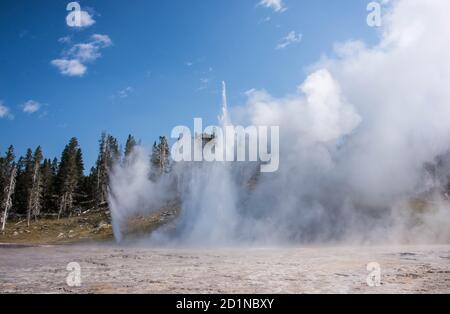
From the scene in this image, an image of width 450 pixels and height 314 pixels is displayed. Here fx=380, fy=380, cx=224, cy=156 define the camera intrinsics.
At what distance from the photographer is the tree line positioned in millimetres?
93938

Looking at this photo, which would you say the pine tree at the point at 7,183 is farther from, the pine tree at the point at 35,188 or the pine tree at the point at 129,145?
the pine tree at the point at 129,145

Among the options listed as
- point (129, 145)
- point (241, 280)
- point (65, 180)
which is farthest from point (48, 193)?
point (241, 280)

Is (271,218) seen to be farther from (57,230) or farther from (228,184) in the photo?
(57,230)

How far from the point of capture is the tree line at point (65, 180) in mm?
93938

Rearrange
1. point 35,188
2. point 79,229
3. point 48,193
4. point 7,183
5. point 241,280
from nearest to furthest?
1. point 241,280
2. point 79,229
3. point 7,183
4. point 35,188
5. point 48,193

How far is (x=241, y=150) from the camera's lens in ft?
241

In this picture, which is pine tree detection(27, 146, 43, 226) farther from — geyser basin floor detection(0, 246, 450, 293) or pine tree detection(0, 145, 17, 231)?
geyser basin floor detection(0, 246, 450, 293)

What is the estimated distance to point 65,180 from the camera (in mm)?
97438

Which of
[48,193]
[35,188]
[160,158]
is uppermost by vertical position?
[160,158]

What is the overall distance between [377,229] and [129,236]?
3994cm

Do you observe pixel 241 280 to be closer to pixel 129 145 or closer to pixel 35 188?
pixel 35 188

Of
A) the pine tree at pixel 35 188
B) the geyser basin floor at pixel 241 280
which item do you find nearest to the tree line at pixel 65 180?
the pine tree at pixel 35 188

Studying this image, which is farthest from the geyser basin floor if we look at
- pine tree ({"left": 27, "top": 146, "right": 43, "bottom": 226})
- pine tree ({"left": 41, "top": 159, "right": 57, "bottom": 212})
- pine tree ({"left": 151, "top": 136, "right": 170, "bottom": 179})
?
pine tree ({"left": 41, "top": 159, "right": 57, "bottom": 212})
